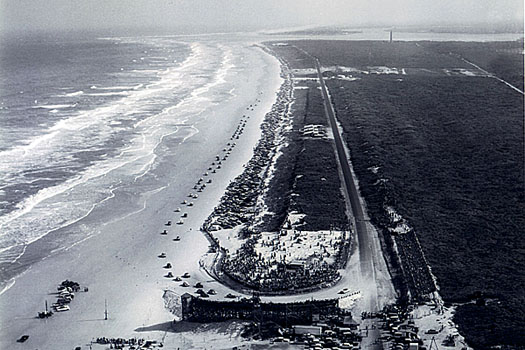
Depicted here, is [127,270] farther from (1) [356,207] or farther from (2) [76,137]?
(2) [76,137]

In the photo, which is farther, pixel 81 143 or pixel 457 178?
pixel 81 143

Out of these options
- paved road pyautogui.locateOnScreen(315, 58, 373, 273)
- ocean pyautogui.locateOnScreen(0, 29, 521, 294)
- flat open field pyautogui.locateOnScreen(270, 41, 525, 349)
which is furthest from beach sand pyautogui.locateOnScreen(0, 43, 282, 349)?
flat open field pyautogui.locateOnScreen(270, 41, 525, 349)

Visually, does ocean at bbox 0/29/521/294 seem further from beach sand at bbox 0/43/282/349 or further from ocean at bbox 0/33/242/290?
beach sand at bbox 0/43/282/349

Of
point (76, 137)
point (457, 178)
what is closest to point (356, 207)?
point (457, 178)

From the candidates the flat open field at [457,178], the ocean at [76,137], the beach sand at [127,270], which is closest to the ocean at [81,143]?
the ocean at [76,137]

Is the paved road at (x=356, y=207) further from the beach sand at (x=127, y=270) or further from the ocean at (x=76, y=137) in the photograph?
the ocean at (x=76, y=137)

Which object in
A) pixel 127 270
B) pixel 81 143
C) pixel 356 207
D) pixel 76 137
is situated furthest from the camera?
pixel 76 137

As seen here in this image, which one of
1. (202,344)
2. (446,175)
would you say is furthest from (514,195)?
(202,344)
